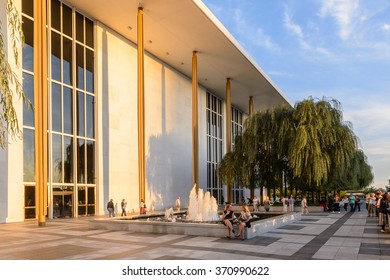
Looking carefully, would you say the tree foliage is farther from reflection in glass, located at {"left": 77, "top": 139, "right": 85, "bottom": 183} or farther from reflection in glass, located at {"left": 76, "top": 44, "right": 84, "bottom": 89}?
reflection in glass, located at {"left": 76, "top": 44, "right": 84, "bottom": 89}

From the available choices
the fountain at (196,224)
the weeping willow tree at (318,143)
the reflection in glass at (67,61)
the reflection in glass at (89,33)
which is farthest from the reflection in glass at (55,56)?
the weeping willow tree at (318,143)

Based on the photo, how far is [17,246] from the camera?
35.7 feet

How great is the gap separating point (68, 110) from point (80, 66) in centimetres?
324

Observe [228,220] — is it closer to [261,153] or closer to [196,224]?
[196,224]

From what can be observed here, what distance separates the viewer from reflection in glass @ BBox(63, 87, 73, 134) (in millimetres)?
23172

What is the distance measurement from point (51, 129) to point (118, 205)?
800 centimetres

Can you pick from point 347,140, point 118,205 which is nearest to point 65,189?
point 118,205

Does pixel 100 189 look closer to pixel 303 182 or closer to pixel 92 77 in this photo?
pixel 92 77

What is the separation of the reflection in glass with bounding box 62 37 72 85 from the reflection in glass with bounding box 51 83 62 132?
972 mm

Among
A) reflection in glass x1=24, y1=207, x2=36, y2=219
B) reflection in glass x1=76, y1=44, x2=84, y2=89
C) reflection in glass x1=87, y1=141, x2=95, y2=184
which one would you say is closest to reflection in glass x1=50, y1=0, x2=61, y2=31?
reflection in glass x1=76, y1=44, x2=84, y2=89

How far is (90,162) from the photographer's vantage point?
2516 centimetres

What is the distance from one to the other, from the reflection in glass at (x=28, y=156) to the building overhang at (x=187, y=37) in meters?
9.02

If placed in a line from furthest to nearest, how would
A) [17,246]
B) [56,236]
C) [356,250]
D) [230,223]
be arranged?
[56,236]
[230,223]
[17,246]
[356,250]

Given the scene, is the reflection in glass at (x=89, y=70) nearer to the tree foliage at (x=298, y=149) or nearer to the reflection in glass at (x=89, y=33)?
the reflection in glass at (x=89, y=33)
